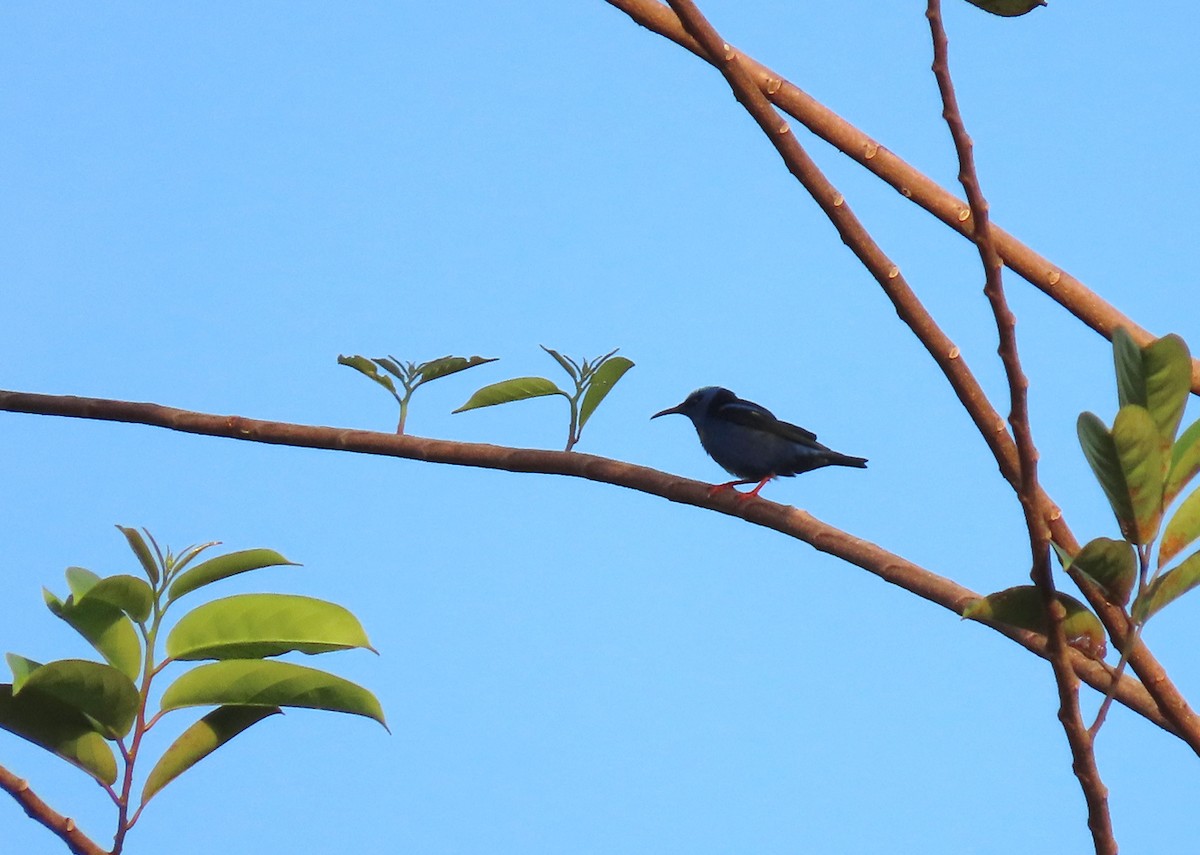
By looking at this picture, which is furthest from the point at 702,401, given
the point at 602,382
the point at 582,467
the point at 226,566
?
the point at 226,566

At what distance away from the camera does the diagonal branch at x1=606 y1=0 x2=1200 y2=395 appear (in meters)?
3.57

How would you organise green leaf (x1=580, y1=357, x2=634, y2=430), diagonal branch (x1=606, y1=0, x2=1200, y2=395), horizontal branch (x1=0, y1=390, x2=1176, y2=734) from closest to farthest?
1. horizontal branch (x1=0, y1=390, x2=1176, y2=734)
2. diagonal branch (x1=606, y1=0, x2=1200, y2=395)
3. green leaf (x1=580, y1=357, x2=634, y2=430)

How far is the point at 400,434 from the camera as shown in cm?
368

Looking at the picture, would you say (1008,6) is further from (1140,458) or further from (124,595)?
(124,595)

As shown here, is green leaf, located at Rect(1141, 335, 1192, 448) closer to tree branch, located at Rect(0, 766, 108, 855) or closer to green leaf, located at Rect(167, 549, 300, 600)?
green leaf, located at Rect(167, 549, 300, 600)

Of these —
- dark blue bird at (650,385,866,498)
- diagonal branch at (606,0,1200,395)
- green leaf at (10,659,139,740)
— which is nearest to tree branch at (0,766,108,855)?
green leaf at (10,659,139,740)

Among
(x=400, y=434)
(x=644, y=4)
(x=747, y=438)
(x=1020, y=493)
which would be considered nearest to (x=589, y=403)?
(x=400, y=434)

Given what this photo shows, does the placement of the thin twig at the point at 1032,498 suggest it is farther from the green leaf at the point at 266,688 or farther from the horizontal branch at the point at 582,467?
the green leaf at the point at 266,688

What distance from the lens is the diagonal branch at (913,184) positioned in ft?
11.7

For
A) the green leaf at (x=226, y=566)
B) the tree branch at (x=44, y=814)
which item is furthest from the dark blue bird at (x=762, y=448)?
the tree branch at (x=44, y=814)

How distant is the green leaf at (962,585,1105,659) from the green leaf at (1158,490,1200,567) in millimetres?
182

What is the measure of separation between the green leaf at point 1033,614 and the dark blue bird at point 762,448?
424cm

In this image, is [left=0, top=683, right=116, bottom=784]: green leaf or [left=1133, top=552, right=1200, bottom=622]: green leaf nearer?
[left=1133, top=552, right=1200, bottom=622]: green leaf

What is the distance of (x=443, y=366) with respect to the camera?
3996mm
